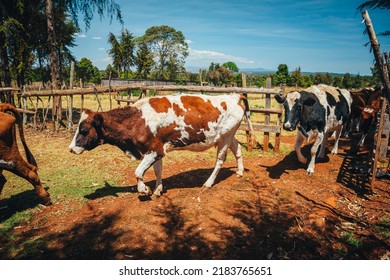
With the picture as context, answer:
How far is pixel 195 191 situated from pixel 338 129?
5.30 m

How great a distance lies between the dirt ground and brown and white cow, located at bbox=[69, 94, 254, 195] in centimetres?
87

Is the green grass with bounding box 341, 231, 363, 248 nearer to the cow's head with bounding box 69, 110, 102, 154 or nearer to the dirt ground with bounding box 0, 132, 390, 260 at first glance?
the dirt ground with bounding box 0, 132, 390, 260

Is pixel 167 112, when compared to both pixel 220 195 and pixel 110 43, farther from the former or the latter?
pixel 110 43

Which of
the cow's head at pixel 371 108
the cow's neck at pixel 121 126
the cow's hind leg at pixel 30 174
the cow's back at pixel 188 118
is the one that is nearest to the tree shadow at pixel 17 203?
the cow's hind leg at pixel 30 174

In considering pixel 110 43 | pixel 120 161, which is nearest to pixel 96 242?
pixel 120 161

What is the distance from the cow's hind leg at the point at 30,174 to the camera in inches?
180

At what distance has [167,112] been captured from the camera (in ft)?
16.7

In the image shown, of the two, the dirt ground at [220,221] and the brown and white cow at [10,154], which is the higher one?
the brown and white cow at [10,154]

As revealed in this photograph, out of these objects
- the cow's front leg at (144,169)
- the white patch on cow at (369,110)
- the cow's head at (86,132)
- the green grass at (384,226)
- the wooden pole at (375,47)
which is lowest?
the green grass at (384,226)

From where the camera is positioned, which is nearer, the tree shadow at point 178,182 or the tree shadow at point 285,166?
the tree shadow at point 178,182

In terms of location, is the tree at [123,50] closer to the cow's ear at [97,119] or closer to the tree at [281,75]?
the tree at [281,75]

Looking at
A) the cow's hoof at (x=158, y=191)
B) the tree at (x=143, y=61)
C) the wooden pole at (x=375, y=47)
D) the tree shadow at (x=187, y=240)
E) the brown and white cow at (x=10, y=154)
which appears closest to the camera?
the wooden pole at (x=375, y=47)

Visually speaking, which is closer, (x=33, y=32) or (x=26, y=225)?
(x=26, y=225)

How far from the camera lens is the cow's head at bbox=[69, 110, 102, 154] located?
496 centimetres
